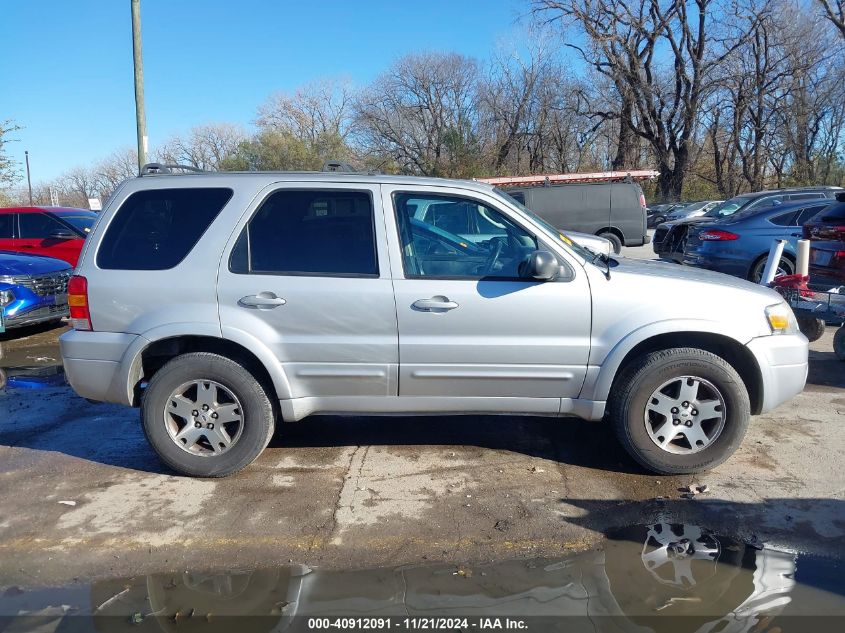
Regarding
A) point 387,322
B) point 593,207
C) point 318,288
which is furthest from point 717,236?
point 318,288

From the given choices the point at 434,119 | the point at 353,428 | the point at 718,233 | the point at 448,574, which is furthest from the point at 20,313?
the point at 434,119

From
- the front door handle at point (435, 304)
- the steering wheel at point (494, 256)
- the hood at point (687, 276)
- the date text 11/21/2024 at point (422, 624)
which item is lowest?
the date text 11/21/2024 at point (422, 624)

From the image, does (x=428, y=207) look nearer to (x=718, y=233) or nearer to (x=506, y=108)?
(x=718, y=233)

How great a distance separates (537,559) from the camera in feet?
11.7

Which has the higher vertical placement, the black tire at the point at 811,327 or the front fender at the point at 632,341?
the front fender at the point at 632,341

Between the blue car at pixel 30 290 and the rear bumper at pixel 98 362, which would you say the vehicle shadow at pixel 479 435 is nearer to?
the rear bumper at pixel 98 362

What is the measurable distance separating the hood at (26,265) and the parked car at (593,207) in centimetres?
1052

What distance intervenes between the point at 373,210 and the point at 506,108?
3968cm

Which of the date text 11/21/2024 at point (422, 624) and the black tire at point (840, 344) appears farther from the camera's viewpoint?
the black tire at point (840, 344)

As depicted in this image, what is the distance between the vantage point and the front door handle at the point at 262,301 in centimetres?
436

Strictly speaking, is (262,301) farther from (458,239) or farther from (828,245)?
(828,245)

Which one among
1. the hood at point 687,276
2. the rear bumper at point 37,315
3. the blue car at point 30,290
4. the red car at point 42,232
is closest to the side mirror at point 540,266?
the hood at point 687,276

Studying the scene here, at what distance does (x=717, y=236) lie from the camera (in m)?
11.3

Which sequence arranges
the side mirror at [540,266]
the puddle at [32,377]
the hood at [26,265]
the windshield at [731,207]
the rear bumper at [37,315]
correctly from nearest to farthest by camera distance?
the side mirror at [540,266] → the puddle at [32,377] → the rear bumper at [37,315] → the hood at [26,265] → the windshield at [731,207]
